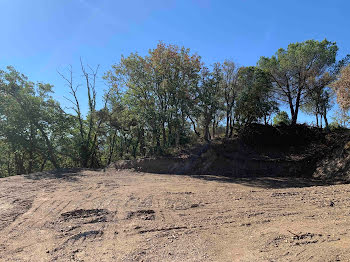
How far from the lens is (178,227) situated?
4.65m

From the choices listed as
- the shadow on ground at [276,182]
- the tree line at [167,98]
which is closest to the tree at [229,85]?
the tree line at [167,98]

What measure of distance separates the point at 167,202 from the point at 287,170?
421 inches

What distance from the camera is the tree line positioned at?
1675 cm

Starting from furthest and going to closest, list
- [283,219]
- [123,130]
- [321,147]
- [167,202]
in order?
[123,130]
[321,147]
[167,202]
[283,219]

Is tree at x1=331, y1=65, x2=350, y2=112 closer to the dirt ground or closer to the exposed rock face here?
the exposed rock face

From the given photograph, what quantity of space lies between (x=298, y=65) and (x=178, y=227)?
1941 centimetres

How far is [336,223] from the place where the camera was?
Answer: 3.98m

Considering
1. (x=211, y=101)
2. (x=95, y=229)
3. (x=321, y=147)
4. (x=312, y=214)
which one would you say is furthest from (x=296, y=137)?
(x=95, y=229)

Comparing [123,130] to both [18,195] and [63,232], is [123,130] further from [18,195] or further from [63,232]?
[63,232]

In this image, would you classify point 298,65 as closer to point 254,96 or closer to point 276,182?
point 254,96

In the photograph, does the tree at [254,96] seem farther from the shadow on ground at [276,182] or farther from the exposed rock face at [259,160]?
the shadow on ground at [276,182]

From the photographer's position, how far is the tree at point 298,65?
18938 millimetres

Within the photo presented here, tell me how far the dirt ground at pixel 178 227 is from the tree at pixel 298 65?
15654 mm

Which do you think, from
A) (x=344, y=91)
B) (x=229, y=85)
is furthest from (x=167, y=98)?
(x=344, y=91)
